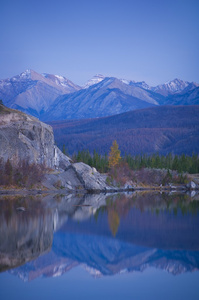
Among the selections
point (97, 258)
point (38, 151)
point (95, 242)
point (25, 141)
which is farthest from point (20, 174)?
point (97, 258)

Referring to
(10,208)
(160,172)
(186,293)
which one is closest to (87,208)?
(10,208)

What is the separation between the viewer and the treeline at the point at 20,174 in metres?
74.0

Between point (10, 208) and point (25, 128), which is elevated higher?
point (25, 128)

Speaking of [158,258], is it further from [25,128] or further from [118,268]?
[25,128]

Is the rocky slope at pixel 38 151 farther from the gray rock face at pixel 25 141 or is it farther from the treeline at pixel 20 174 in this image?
the treeline at pixel 20 174

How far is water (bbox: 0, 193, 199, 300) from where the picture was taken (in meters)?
17.4

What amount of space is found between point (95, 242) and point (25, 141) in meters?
61.6

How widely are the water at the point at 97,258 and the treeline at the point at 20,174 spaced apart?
118 ft

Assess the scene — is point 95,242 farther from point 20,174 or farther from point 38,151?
point 38,151

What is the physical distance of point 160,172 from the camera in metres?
116

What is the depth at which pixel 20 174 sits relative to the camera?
76.1 meters

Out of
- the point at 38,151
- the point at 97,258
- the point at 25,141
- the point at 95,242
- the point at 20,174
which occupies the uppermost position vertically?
the point at 25,141

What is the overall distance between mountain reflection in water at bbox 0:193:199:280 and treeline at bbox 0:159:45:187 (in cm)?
3136

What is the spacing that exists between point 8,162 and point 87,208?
30.7m
